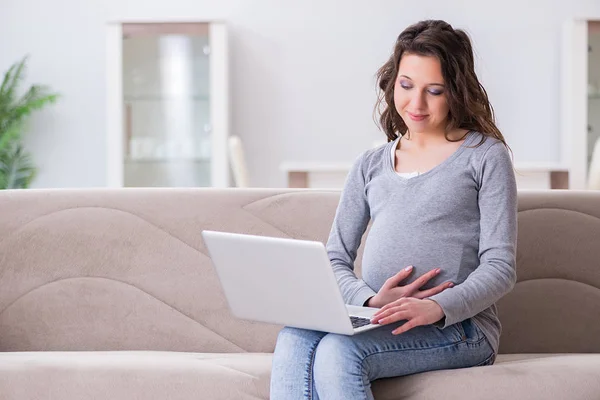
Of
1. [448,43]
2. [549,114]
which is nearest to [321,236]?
[448,43]

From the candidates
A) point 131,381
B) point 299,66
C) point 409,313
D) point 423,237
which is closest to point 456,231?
point 423,237

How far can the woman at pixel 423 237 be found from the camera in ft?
5.38

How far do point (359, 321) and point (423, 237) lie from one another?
264mm

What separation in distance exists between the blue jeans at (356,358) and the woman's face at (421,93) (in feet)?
1.46

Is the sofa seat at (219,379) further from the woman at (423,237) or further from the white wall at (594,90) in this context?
the white wall at (594,90)

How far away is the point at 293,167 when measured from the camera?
4.63m

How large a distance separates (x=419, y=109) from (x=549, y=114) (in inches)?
168

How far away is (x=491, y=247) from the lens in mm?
1756

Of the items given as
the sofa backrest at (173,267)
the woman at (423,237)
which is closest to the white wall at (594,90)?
the sofa backrest at (173,267)

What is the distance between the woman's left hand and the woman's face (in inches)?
16.9

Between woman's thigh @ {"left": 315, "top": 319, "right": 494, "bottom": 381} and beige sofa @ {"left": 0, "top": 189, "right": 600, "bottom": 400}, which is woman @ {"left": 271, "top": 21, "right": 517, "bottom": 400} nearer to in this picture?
woman's thigh @ {"left": 315, "top": 319, "right": 494, "bottom": 381}

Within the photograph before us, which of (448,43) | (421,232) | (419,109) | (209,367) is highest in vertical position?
(448,43)

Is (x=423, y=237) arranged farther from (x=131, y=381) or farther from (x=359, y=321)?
(x=131, y=381)

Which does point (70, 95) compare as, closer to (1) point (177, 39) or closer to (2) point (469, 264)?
(1) point (177, 39)
